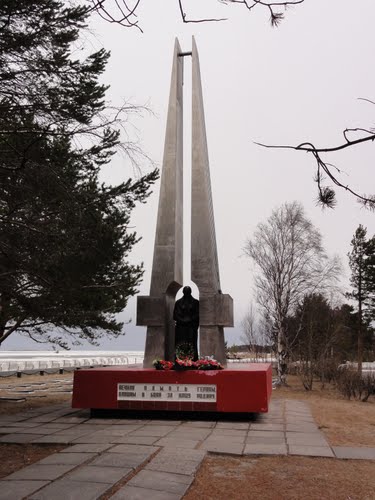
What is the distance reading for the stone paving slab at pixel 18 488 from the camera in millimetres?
4301

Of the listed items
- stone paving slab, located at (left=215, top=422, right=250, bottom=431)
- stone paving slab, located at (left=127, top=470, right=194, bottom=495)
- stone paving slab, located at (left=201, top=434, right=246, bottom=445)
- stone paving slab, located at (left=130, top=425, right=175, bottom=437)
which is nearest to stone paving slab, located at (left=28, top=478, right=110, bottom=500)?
stone paving slab, located at (left=127, top=470, right=194, bottom=495)

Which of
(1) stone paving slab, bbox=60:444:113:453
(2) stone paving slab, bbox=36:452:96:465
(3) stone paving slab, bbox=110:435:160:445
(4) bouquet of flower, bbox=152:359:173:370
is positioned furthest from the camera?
(4) bouquet of flower, bbox=152:359:173:370

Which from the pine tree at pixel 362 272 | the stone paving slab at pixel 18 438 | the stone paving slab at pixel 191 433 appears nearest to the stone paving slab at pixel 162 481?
the stone paving slab at pixel 191 433

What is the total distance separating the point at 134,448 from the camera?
6309mm

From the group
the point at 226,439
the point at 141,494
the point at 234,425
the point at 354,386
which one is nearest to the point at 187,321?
the point at 234,425

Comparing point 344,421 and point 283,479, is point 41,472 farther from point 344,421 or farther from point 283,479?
point 344,421

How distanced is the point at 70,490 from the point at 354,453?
3769mm

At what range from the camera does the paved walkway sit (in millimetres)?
4594

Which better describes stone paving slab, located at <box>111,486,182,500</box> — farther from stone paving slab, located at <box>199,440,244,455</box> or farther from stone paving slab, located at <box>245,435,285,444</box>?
stone paving slab, located at <box>245,435,285,444</box>

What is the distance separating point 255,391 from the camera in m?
8.87

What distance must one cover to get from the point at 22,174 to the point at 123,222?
6.30m

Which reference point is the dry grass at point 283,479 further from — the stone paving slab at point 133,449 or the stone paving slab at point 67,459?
the stone paving slab at point 67,459

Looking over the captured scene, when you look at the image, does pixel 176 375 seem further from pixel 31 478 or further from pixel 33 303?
pixel 31 478

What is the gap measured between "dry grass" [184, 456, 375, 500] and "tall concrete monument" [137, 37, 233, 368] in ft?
15.0
